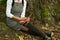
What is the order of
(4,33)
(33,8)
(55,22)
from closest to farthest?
1. (4,33)
2. (33,8)
3. (55,22)

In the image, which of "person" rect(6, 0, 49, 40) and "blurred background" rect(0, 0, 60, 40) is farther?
"blurred background" rect(0, 0, 60, 40)

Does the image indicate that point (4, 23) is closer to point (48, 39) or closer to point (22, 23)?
point (22, 23)

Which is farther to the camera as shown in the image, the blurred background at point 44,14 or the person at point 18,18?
the blurred background at point 44,14

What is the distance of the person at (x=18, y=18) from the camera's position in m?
6.35

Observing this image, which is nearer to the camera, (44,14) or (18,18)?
(18,18)

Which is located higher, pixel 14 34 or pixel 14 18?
pixel 14 18

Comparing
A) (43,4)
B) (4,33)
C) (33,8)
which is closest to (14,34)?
(4,33)

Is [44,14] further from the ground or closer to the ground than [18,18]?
closer to the ground

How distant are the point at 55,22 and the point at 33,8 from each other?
3.61 ft

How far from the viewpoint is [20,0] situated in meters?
6.50

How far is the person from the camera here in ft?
20.8

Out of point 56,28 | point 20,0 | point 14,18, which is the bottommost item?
point 56,28

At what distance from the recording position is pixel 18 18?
6.39 meters

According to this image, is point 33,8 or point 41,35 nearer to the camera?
point 41,35
